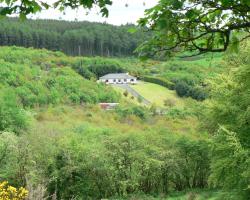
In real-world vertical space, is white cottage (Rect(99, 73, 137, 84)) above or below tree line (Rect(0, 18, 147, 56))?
below

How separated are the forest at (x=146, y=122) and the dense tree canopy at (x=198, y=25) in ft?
0.04

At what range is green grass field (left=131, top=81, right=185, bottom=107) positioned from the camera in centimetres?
9075

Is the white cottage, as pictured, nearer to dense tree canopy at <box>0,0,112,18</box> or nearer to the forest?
the forest

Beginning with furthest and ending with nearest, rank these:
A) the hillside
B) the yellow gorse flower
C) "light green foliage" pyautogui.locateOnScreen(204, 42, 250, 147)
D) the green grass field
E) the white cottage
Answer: the white cottage < the green grass field < the hillside < "light green foliage" pyautogui.locateOnScreen(204, 42, 250, 147) < the yellow gorse flower

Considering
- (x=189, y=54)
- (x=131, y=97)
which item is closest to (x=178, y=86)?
(x=131, y=97)

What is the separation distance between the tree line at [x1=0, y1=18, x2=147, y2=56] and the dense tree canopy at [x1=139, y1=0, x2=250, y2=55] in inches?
5185

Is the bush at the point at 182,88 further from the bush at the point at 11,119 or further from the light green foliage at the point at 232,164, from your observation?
the light green foliage at the point at 232,164

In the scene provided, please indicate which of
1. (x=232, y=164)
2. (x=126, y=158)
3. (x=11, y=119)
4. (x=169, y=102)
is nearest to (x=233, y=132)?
(x=232, y=164)

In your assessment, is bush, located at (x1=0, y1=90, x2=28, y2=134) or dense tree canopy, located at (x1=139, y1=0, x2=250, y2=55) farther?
bush, located at (x1=0, y1=90, x2=28, y2=134)

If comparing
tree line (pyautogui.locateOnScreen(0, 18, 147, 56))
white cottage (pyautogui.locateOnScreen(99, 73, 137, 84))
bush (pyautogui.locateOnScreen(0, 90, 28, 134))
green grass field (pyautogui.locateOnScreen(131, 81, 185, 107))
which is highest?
tree line (pyautogui.locateOnScreen(0, 18, 147, 56))

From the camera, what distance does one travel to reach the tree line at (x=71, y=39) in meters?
133

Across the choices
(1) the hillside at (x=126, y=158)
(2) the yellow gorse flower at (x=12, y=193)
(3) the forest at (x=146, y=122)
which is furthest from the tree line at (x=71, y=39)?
(2) the yellow gorse flower at (x=12, y=193)

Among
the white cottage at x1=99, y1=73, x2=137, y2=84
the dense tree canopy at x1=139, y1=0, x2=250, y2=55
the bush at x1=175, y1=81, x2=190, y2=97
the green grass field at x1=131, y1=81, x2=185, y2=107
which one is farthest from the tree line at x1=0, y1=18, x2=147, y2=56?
the dense tree canopy at x1=139, y1=0, x2=250, y2=55

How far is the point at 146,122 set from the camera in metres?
69.9
